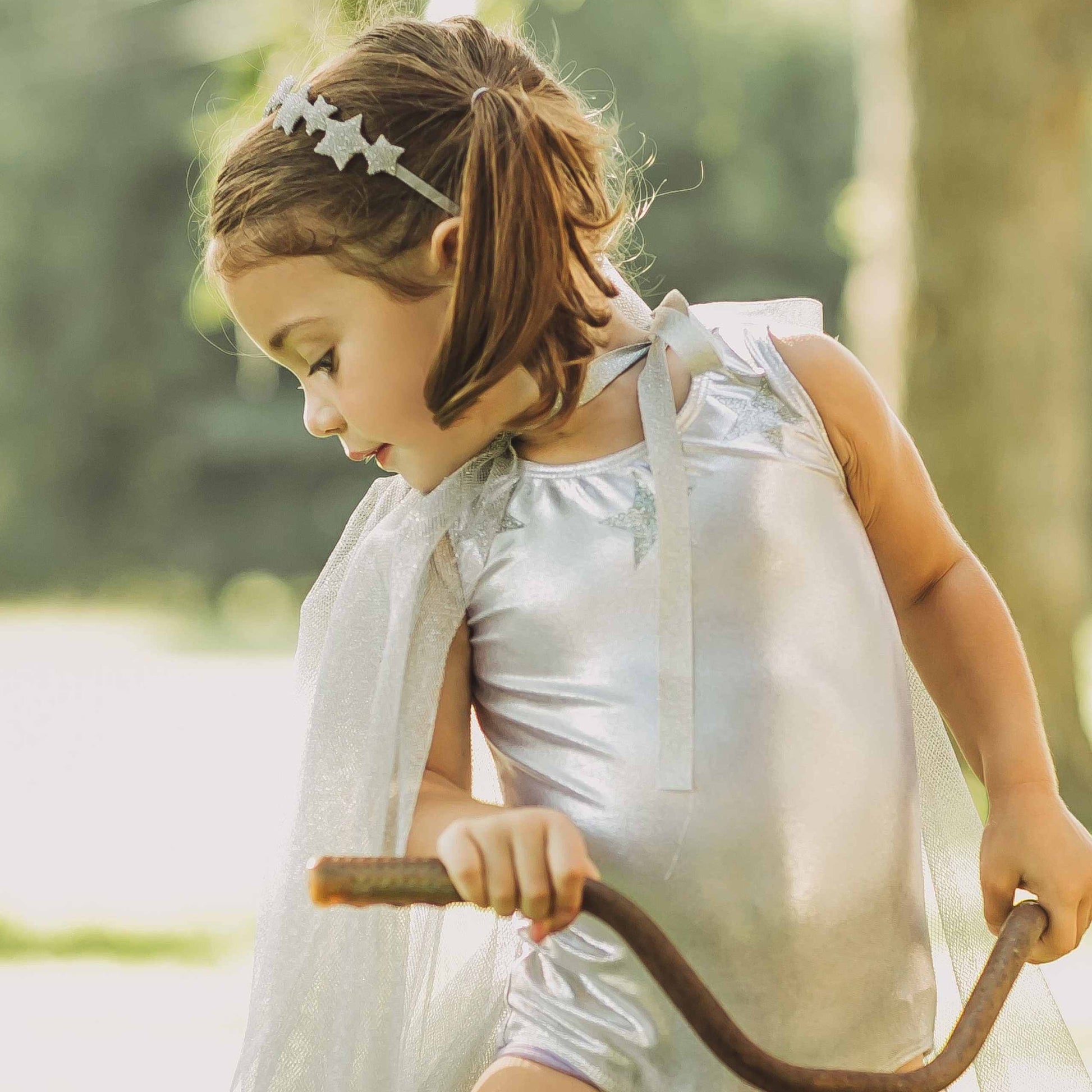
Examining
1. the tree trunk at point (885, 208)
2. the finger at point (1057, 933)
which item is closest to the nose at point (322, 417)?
the finger at point (1057, 933)

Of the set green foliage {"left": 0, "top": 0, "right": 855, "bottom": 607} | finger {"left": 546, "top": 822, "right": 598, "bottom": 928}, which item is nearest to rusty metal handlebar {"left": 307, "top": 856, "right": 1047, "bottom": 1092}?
finger {"left": 546, "top": 822, "right": 598, "bottom": 928}

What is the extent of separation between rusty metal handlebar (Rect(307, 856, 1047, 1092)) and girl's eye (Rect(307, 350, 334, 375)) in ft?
1.43

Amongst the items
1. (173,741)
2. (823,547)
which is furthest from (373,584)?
(173,741)

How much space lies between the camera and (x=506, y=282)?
1.27 m

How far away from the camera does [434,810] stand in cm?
128

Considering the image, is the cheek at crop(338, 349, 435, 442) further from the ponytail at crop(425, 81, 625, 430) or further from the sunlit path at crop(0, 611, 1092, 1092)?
the sunlit path at crop(0, 611, 1092, 1092)

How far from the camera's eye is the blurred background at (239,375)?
366 centimetres

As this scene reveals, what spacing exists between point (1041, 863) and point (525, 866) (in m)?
0.52

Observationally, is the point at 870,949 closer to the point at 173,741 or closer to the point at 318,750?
the point at 318,750

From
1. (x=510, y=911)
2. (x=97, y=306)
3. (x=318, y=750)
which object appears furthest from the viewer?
(x=97, y=306)

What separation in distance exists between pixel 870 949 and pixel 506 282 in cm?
61

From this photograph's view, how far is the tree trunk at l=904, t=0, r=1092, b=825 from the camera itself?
14.4ft

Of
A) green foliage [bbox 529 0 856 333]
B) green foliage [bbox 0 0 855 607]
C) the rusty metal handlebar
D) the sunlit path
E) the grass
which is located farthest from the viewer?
green foliage [bbox 529 0 856 333]

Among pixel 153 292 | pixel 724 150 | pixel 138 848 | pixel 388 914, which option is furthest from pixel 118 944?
pixel 724 150
